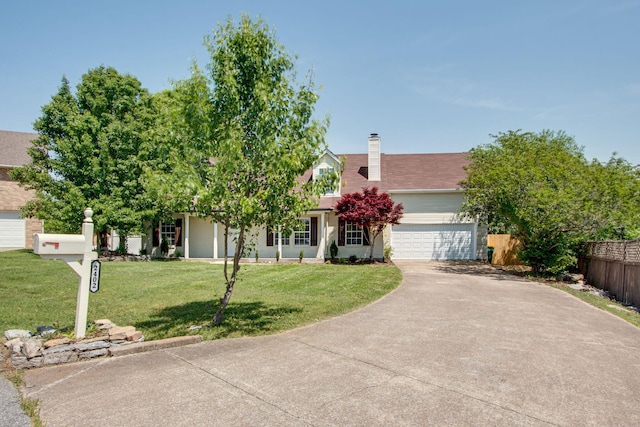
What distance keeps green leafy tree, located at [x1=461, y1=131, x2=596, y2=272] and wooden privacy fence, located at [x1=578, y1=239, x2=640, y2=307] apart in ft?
2.50

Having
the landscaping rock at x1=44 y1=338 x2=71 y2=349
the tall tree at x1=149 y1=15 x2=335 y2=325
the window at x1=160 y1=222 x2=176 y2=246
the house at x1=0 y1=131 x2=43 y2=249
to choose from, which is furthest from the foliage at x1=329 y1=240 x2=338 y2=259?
the house at x1=0 y1=131 x2=43 y2=249

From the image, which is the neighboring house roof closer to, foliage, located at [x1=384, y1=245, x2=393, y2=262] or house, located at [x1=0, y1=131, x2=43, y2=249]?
foliage, located at [x1=384, y1=245, x2=393, y2=262]

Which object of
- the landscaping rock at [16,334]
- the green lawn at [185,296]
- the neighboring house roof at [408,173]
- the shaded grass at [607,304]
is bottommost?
the shaded grass at [607,304]

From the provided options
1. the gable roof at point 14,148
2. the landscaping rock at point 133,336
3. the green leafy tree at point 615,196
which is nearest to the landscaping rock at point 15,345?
the landscaping rock at point 133,336

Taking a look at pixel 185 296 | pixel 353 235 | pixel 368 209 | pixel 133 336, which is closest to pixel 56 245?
pixel 133 336

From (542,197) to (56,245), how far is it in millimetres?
14942

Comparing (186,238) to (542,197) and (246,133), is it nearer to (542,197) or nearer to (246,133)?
(246,133)

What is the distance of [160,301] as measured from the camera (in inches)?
411

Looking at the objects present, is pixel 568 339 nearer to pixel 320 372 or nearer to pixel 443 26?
pixel 320 372

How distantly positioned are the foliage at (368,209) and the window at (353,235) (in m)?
1.48

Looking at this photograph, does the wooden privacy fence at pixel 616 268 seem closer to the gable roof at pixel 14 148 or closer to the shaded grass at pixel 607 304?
the shaded grass at pixel 607 304

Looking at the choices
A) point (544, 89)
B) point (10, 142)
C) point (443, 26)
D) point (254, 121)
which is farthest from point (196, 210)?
point (10, 142)

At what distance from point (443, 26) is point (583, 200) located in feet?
26.7

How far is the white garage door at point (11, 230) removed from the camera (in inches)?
1000
